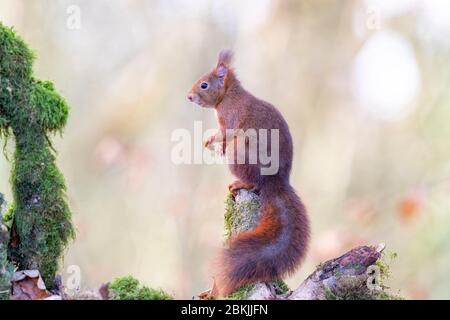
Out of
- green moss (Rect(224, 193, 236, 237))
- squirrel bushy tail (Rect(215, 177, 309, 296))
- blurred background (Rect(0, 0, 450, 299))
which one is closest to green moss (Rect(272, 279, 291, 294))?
squirrel bushy tail (Rect(215, 177, 309, 296))

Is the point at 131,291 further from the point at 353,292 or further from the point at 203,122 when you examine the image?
the point at 203,122

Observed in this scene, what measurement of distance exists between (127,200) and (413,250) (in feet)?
9.50

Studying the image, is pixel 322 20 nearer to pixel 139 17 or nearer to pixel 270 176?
pixel 139 17

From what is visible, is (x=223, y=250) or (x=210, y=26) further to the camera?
(x=210, y=26)

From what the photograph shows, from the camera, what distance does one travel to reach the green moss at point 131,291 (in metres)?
2.29

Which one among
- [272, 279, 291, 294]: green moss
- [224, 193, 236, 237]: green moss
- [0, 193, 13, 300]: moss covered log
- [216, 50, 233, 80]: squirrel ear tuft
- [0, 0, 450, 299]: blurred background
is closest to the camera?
[0, 193, 13, 300]: moss covered log

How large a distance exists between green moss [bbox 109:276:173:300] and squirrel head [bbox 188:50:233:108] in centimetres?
177

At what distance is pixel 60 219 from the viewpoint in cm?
258

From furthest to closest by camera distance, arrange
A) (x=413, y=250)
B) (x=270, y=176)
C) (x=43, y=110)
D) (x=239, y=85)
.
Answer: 1. (x=413, y=250)
2. (x=239, y=85)
3. (x=270, y=176)
4. (x=43, y=110)

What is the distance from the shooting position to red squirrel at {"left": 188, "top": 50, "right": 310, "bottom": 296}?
254 cm

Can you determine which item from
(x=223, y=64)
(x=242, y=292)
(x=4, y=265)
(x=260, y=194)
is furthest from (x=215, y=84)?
(x=4, y=265)

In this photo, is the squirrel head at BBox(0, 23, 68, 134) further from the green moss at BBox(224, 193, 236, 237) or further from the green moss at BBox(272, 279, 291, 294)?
the green moss at BBox(272, 279, 291, 294)

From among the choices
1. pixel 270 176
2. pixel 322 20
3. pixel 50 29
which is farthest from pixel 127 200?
pixel 270 176

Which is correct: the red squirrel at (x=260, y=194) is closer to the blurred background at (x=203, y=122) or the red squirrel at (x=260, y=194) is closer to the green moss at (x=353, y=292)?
the green moss at (x=353, y=292)
